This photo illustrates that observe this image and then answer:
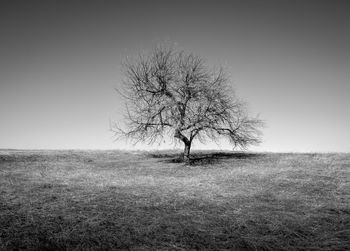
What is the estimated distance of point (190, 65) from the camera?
24.8 m

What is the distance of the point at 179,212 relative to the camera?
9.42 metres

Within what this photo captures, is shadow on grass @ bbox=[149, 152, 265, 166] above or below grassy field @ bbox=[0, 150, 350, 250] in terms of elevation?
above

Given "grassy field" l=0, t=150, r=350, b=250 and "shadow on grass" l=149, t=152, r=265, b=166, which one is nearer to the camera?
"grassy field" l=0, t=150, r=350, b=250

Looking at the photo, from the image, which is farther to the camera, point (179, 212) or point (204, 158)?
point (204, 158)

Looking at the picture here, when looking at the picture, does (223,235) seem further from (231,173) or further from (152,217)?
(231,173)

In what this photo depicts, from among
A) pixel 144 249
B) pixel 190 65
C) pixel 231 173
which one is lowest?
pixel 144 249

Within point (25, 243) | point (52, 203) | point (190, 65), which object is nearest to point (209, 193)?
point (52, 203)

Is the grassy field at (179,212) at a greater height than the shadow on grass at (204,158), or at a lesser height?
lesser

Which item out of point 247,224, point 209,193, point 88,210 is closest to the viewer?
point 247,224

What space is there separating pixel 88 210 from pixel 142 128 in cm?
1517

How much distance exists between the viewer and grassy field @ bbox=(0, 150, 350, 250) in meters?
6.98

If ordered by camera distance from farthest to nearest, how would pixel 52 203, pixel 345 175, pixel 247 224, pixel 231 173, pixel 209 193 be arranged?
1. pixel 231 173
2. pixel 345 175
3. pixel 209 193
4. pixel 52 203
5. pixel 247 224

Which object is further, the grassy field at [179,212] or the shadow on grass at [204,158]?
the shadow on grass at [204,158]

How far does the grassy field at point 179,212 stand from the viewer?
6980 millimetres
